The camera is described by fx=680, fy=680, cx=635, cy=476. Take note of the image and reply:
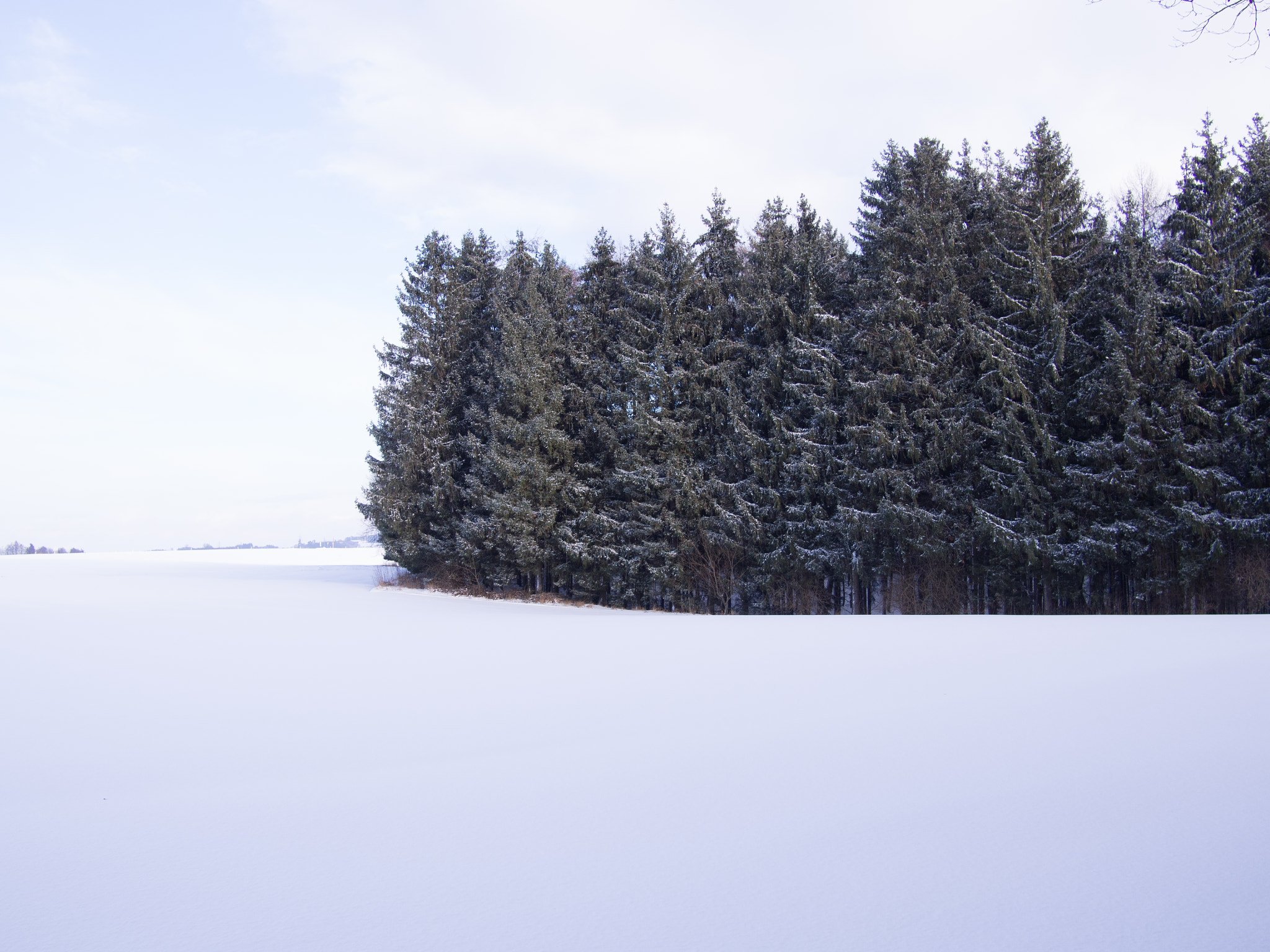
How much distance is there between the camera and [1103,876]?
2.82 meters

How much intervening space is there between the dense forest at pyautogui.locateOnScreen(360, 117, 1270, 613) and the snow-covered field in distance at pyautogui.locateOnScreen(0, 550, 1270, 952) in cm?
846

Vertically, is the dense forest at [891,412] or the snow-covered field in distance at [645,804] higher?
the dense forest at [891,412]

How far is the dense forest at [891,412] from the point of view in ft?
50.6

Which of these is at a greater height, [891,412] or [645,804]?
[891,412]

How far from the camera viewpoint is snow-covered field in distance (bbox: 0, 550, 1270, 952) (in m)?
2.58

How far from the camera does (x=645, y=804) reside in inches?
149

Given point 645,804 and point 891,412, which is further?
point 891,412

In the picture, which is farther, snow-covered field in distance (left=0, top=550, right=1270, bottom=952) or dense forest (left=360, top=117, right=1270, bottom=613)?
dense forest (left=360, top=117, right=1270, bottom=613)

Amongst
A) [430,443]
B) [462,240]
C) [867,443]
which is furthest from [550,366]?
[867,443]

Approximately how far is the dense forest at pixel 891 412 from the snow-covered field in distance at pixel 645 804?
27.7ft

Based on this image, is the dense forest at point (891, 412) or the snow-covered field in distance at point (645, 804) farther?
the dense forest at point (891, 412)

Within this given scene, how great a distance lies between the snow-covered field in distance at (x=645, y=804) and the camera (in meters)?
2.58

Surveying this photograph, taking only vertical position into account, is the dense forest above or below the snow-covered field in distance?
above

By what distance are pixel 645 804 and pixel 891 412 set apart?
50.4ft
